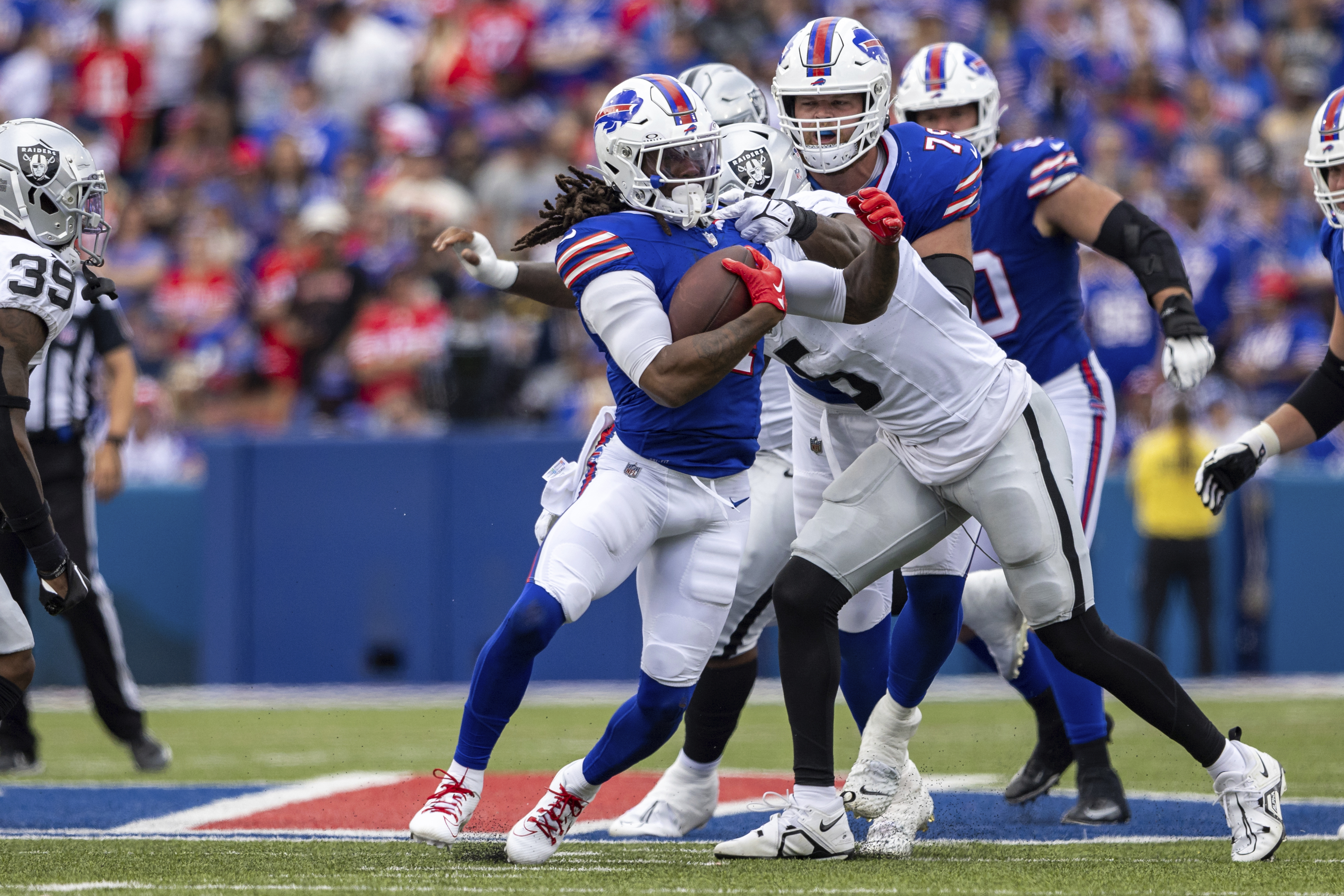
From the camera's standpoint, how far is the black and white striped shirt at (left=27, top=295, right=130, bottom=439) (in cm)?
590

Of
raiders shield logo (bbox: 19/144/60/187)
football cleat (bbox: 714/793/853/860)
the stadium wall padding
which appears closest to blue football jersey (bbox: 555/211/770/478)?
football cleat (bbox: 714/793/853/860)

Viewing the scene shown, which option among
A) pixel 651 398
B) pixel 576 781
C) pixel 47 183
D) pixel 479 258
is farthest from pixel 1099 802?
pixel 47 183

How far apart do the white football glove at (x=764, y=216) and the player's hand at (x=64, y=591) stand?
1687 mm

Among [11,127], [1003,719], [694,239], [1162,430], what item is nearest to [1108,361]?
[1162,430]

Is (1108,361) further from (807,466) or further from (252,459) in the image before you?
(807,466)

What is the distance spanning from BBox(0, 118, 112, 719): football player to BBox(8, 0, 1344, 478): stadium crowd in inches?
211

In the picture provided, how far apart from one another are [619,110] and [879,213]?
2.38 feet

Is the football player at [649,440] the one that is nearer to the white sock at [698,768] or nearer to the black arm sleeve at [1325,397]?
the white sock at [698,768]

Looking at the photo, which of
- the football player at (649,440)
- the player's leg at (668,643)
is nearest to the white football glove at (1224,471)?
the football player at (649,440)

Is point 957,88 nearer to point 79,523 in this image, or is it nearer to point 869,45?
point 869,45

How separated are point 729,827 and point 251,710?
399cm

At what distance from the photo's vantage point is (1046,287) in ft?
15.7

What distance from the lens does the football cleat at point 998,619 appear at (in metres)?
4.90

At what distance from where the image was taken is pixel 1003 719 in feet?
23.5
